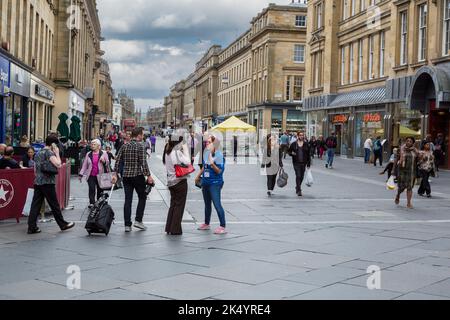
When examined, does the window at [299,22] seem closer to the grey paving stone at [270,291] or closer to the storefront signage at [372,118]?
the storefront signage at [372,118]

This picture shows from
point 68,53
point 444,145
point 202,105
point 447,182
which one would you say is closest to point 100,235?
point 447,182

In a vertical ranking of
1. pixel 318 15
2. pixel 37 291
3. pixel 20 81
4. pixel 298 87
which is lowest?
pixel 37 291

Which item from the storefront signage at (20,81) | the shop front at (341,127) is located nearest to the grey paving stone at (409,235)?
the storefront signage at (20,81)

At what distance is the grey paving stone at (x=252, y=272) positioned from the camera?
762cm

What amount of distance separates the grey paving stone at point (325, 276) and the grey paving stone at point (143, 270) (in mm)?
1350

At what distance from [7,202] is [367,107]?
107ft

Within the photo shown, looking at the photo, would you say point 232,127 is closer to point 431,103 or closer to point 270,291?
point 431,103

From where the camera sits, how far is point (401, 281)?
7.60 m

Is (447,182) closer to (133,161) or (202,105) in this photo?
(133,161)

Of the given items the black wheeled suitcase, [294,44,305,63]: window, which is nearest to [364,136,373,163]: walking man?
the black wheeled suitcase

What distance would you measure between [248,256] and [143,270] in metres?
1.74

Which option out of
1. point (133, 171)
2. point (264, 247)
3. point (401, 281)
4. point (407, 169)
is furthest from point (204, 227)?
point (407, 169)

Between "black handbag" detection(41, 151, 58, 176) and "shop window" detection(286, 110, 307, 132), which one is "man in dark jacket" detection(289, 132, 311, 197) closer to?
"black handbag" detection(41, 151, 58, 176)

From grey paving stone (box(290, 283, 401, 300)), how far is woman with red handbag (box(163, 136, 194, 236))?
4466 millimetres
